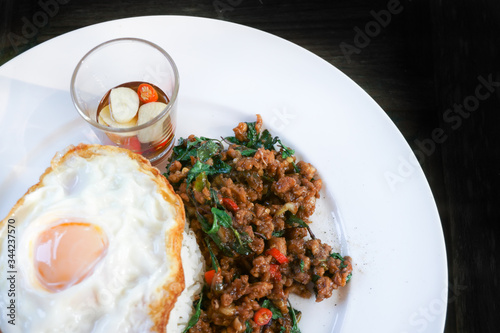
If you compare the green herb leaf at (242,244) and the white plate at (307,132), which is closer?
the green herb leaf at (242,244)

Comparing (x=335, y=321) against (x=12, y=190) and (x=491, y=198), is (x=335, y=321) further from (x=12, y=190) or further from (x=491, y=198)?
(x=12, y=190)

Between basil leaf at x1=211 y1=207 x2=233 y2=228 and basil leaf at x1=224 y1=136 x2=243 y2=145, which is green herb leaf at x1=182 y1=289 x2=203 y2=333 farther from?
basil leaf at x1=224 y1=136 x2=243 y2=145

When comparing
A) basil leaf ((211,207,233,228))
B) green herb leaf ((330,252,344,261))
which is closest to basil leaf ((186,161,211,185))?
basil leaf ((211,207,233,228))

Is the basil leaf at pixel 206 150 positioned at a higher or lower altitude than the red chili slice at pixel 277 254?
higher

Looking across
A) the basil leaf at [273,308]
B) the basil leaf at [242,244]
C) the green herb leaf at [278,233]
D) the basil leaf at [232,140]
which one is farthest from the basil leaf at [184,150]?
the basil leaf at [273,308]

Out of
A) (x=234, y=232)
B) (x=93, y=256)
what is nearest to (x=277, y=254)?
(x=234, y=232)

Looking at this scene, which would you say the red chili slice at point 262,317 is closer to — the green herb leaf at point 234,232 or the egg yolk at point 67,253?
the green herb leaf at point 234,232
